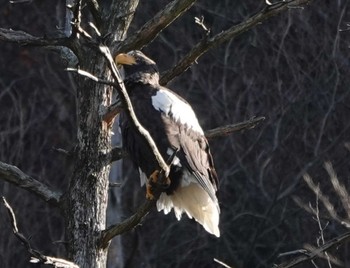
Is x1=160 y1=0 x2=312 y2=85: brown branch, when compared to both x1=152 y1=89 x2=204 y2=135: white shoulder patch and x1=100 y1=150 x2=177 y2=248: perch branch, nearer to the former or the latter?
x1=152 y1=89 x2=204 y2=135: white shoulder patch

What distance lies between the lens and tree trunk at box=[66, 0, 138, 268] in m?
6.52

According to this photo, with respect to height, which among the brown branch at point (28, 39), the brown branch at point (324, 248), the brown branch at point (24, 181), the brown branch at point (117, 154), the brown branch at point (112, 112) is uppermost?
the brown branch at point (28, 39)

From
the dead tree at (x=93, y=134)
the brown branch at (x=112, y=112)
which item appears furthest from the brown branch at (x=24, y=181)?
the brown branch at (x=112, y=112)

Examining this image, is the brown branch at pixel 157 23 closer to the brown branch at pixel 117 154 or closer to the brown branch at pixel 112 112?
the brown branch at pixel 112 112

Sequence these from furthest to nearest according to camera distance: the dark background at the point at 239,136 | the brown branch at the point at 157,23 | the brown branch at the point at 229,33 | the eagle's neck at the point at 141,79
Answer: the dark background at the point at 239,136
the eagle's neck at the point at 141,79
the brown branch at the point at 157,23
the brown branch at the point at 229,33

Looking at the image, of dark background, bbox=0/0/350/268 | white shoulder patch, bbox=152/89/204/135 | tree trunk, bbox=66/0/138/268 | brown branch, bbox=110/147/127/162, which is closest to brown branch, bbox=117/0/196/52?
tree trunk, bbox=66/0/138/268

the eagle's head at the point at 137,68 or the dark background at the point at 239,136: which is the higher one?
the eagle's head at the point at 137,68

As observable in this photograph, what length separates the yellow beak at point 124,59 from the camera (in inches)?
271

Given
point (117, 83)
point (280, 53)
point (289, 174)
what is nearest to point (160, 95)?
point (117, 83)

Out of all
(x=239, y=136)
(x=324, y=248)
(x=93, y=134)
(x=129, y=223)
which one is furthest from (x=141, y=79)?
(x=239, y=136)

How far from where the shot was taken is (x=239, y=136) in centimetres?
1357

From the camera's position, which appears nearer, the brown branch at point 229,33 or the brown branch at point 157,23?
the brown branch at point 229,33

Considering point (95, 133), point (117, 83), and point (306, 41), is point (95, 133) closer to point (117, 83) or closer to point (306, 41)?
point (117, 83)

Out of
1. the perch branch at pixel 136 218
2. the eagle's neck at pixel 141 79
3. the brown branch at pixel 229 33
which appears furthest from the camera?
the eagle's neck at pixel 141 79
